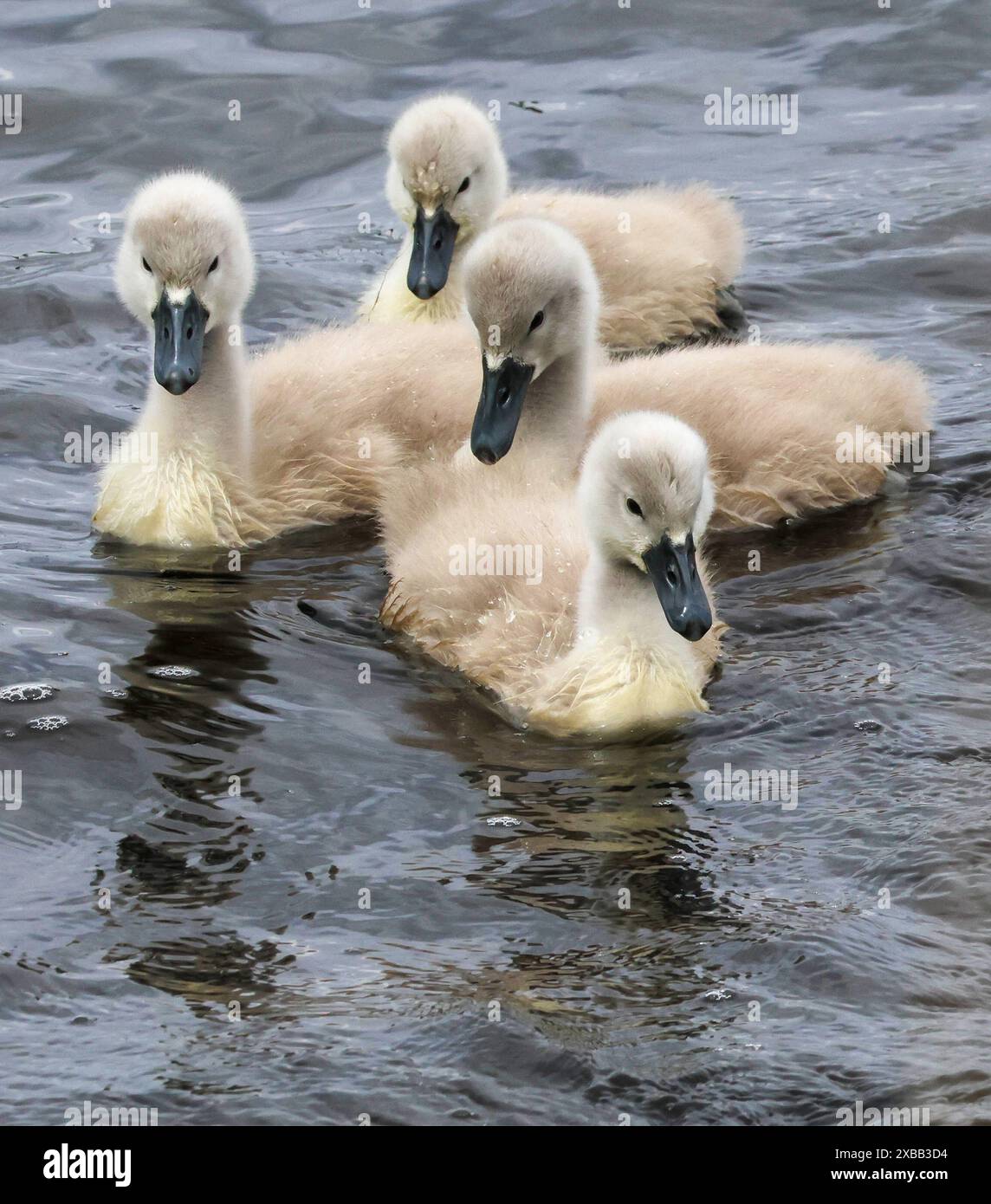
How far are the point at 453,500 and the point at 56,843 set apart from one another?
191 cm

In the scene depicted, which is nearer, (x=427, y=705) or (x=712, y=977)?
(x=712, y=977)

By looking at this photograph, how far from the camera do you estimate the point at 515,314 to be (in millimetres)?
6590

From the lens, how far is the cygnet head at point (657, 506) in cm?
559

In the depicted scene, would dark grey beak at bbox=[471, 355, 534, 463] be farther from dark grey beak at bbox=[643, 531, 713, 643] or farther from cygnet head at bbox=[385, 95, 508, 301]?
cygnet head at bbox=[385, 95, 508, 301]

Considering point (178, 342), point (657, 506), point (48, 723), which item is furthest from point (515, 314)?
point (48, 723)

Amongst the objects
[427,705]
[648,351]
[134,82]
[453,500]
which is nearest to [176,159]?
[134,82]

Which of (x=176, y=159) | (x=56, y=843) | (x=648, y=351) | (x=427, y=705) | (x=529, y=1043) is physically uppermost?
(x=176, y=159)

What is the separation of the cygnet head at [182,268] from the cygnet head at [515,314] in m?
0.81

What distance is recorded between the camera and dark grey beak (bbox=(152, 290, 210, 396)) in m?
6.60

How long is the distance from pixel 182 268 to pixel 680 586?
2.13m

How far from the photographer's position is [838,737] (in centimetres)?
563

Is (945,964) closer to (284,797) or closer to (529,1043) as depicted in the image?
(529,1043)

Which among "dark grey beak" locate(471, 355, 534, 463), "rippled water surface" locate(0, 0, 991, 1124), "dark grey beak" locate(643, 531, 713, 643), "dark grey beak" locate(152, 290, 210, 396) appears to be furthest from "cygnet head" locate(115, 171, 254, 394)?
"dark grey beak" locate(643, 531, 713, 643)
